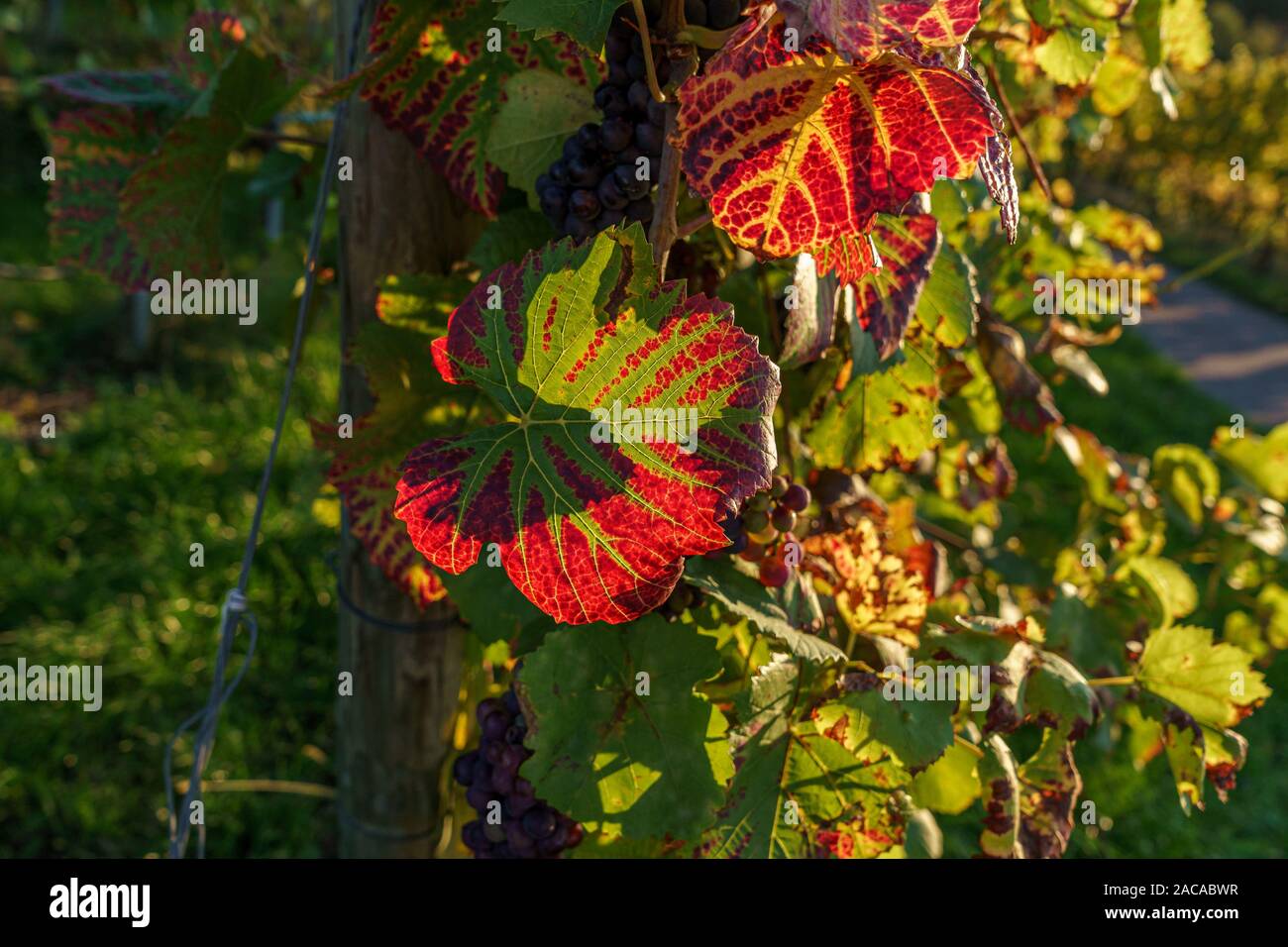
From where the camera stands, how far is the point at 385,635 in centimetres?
137

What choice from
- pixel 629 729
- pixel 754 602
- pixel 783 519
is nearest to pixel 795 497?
pixel 783 519

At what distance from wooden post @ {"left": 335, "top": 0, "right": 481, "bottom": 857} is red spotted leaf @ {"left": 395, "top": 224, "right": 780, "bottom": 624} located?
0.45 m

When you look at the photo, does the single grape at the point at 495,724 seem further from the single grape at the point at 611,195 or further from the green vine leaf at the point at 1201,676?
the green vine leaf at the point at 1201,676

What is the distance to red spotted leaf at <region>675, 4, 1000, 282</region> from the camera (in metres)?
0.72

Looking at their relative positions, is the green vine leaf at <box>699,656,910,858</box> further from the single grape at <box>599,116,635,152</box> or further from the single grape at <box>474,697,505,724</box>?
the single grape at <box>599,116,635,152</box>

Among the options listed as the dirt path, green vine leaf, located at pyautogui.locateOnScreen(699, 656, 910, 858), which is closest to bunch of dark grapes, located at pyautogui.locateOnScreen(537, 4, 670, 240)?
green vine leaf, located at pyautogui.locateOnScreen(699, 656, 910, 858)

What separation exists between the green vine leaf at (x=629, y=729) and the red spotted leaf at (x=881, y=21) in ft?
1.89

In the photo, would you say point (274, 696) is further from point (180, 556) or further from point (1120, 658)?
point (1120, 658)

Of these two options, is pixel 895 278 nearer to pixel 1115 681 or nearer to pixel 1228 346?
pixel 1115 681

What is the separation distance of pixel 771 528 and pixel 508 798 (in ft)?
1.41

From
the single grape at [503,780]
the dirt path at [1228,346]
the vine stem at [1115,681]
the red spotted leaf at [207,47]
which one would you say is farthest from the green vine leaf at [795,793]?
the dirt path at [1228,346]

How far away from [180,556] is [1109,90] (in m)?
3.00

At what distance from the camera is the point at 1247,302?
35.0 ft

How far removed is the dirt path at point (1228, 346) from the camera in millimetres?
7371
